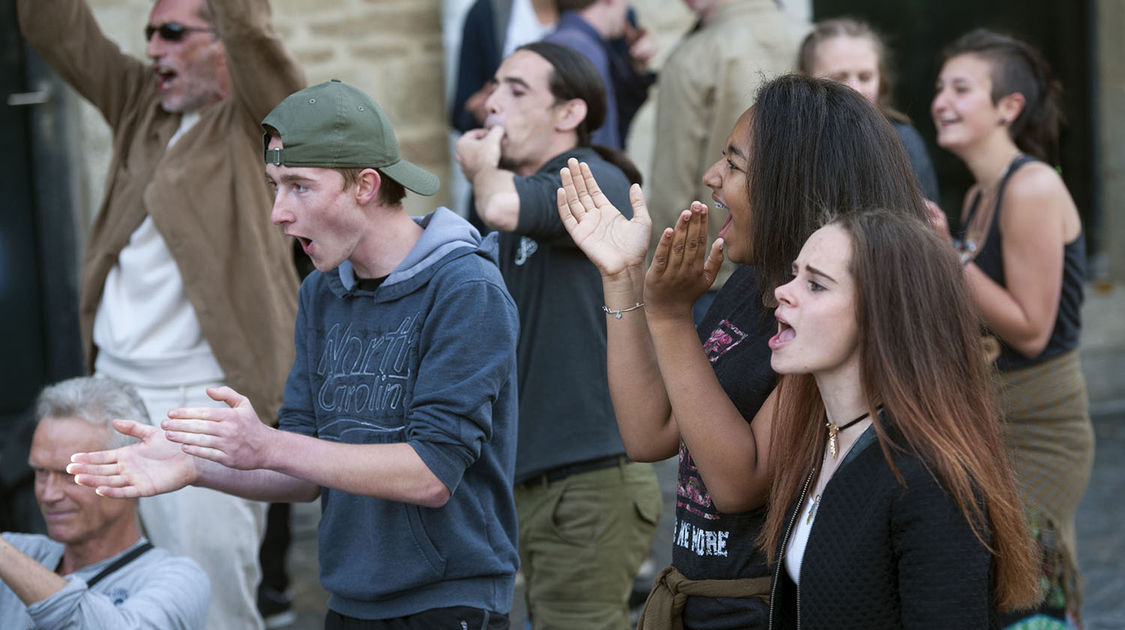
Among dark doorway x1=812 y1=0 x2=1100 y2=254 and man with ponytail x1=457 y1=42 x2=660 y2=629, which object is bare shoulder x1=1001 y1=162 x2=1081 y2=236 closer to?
man with ponytail x1=457 y1=42 x2=660 y2=629

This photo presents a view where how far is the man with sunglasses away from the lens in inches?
144

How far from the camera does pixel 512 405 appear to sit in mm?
2664

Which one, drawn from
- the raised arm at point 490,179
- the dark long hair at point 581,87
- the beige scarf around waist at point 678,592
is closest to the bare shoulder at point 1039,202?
the dark long hair at point 581,87

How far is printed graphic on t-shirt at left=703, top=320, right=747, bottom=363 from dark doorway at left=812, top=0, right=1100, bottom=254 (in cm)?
545

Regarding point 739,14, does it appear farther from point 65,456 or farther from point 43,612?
point 43,612

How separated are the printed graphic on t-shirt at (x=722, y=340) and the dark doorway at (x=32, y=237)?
404cm

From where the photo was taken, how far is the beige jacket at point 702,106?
4.46 metres

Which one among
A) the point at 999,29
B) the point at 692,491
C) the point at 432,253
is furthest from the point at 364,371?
the point at 999,29

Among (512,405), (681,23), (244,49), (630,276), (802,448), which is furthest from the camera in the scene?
(681,23)

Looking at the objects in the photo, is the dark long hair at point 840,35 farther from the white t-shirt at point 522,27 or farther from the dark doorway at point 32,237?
the dark doorway at point 32,237

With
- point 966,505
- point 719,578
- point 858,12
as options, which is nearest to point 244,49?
point 719,578

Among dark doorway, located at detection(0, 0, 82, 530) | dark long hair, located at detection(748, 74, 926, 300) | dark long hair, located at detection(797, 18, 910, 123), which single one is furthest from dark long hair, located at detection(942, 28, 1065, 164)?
dark doorway, located at detection(0, 0, 82, 530)

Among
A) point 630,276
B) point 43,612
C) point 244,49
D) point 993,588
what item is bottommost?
point 43,612

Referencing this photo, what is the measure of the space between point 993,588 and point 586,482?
5.17 ft
